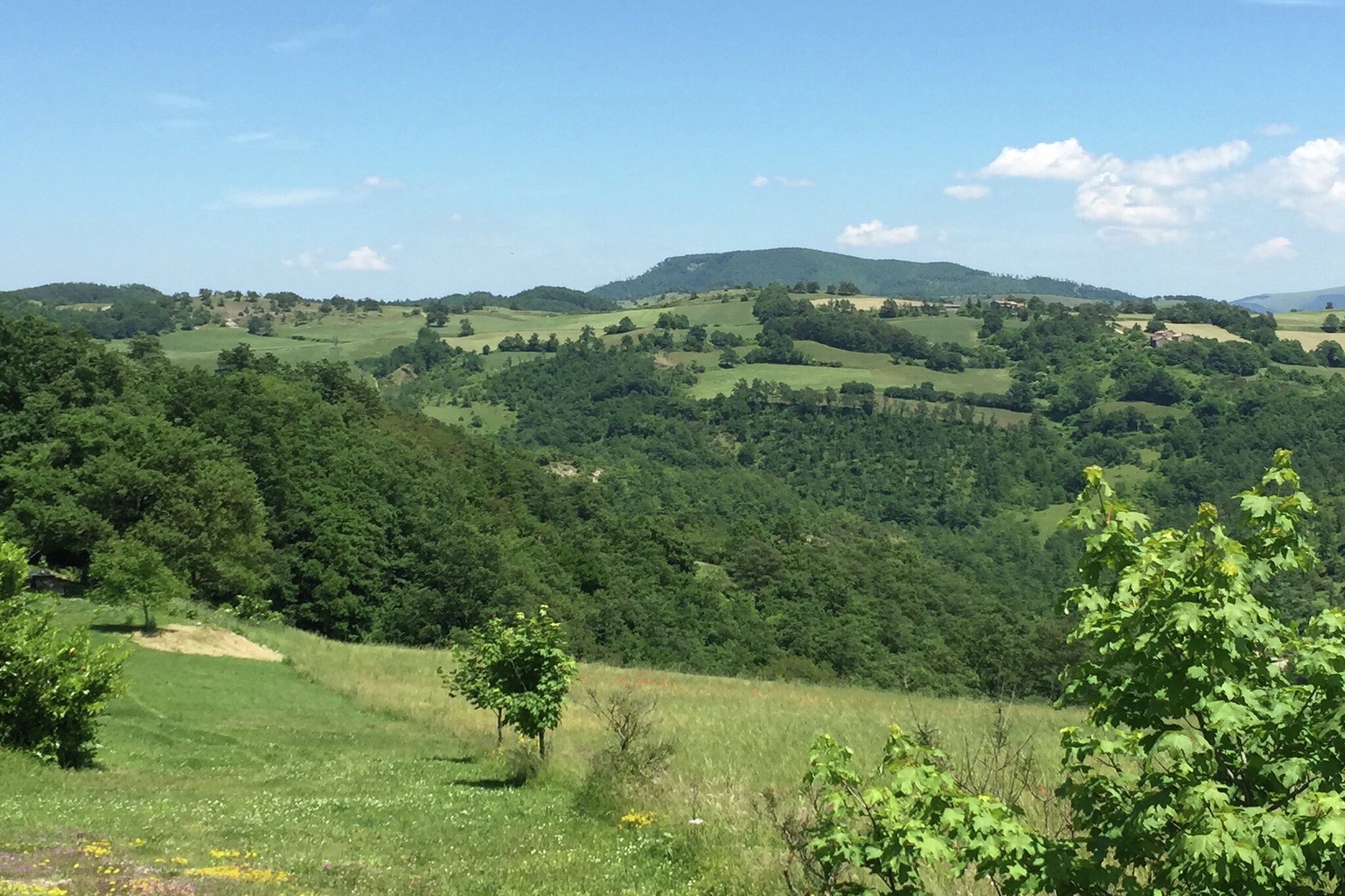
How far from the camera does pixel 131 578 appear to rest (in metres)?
33.6

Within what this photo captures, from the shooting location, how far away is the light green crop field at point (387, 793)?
11.2m

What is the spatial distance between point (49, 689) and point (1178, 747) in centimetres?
1793

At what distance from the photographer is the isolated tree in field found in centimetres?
3347

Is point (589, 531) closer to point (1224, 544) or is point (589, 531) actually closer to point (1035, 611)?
point (1035, 611)

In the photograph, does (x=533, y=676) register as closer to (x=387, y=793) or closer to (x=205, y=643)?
(x=387, y=793)

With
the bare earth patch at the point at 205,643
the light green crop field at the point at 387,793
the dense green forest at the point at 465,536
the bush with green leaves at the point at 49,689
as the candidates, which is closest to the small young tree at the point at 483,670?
the light green crop field at the point at 387,793

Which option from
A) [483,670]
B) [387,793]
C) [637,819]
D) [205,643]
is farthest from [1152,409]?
[637,819]

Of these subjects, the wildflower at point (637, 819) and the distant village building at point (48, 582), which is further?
the distant village building at point (48, 582)

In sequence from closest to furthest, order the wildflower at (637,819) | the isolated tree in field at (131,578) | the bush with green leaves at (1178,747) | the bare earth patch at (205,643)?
1. the bush with green leaves at (1178,747)
2. the wildflower at (637,819)
3. the isolated tree in field at (131,578)
4. the bare earth patch at (205,643)

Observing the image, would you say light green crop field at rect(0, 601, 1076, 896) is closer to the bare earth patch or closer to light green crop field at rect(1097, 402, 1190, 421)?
the bare earth patch

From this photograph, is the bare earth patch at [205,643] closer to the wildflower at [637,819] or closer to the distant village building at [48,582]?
the distant village building at [48,582]

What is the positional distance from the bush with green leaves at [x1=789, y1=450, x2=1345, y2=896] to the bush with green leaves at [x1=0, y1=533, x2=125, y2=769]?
619 inches

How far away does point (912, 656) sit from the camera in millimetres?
84250

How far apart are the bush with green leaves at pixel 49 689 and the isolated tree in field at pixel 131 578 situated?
52.9 ft
